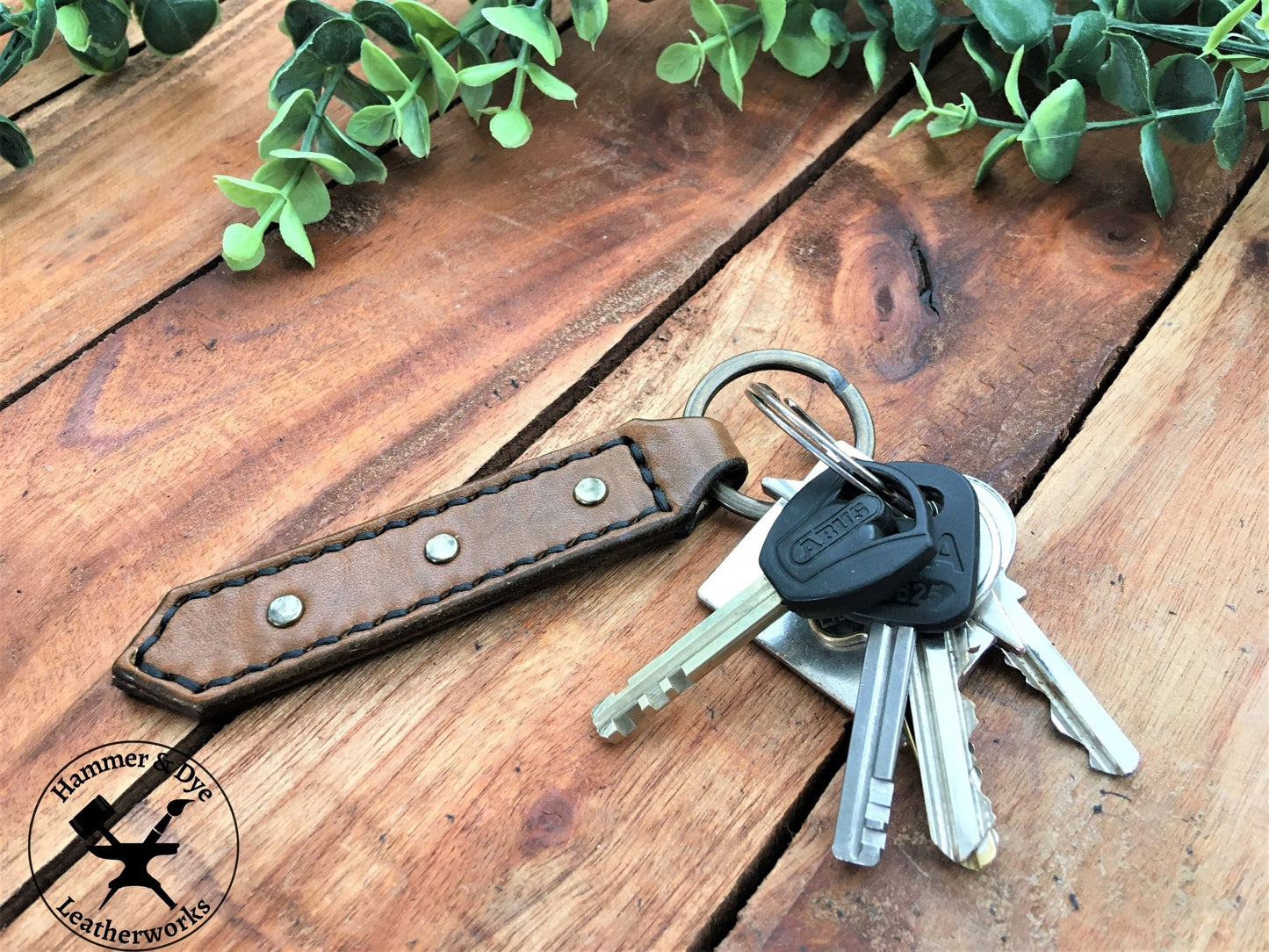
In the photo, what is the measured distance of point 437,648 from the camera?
2.42 ft

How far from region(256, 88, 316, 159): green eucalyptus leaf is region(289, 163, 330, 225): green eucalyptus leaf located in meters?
0.03

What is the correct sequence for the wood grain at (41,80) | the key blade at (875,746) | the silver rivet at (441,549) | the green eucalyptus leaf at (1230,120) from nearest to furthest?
the key blade at (875,746) → the silver rivet at (441,549) → the green eucalyptus leaf at (1230,120) → the wood grain at (41,80)

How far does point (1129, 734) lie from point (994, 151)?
0.52 m

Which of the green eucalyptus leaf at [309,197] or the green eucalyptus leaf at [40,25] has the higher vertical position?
the green eucalyptus leaf at [40,25]

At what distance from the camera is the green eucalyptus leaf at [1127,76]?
0.85 meters

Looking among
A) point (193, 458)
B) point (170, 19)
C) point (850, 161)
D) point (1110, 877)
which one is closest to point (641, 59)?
point (850, 161)

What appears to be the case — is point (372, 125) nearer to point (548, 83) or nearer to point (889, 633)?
point (548, 83)

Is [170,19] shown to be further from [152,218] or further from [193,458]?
[193,458]

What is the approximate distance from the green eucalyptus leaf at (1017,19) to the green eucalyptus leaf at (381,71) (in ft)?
1.65

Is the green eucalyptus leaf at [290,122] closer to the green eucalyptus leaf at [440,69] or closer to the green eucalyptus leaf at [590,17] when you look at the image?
the green eucalyptus leaf at [440,69]

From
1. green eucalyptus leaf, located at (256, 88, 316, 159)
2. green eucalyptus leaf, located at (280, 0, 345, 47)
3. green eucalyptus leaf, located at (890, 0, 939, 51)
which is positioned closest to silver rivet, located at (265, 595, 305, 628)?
green eucalyptus leaf, located at (256, 88, 316, 159)

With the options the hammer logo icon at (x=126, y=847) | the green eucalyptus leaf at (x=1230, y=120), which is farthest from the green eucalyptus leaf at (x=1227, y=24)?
the hammer logo icon at (x=126, y=847)

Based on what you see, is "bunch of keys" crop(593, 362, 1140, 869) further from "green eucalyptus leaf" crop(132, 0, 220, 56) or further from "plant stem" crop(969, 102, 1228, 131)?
"green eucalyptus leaf" crop(132, 0, 220, 56)

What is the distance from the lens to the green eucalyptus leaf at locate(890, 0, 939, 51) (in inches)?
36.9
